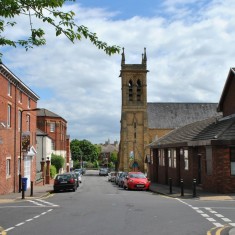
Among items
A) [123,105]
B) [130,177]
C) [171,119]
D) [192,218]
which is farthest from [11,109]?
[171,119]

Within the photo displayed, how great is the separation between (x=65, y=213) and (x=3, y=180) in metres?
13.5

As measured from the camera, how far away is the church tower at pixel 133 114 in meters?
83.8

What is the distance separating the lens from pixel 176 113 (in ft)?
295

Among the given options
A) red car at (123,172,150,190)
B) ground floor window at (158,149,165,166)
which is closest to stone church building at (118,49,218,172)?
ground floor window at (158,149,165,166)

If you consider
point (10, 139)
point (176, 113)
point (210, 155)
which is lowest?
point (210, 155)

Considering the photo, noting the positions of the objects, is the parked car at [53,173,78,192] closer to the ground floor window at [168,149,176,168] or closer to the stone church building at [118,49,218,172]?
the ground floor window at [168,149,176,168]

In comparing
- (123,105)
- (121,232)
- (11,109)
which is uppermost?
(123,105)

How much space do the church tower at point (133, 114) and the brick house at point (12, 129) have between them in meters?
46.0

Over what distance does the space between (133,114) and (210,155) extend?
58.1 metres

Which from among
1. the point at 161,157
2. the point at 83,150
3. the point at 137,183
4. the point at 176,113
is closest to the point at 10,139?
the point at 137,183

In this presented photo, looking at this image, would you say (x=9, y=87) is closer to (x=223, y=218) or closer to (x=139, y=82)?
(x=223, y=218)

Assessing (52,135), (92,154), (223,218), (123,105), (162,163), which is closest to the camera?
(223,218)

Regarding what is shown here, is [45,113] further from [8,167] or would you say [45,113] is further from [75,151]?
[75,151]

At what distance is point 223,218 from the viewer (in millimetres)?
15055
